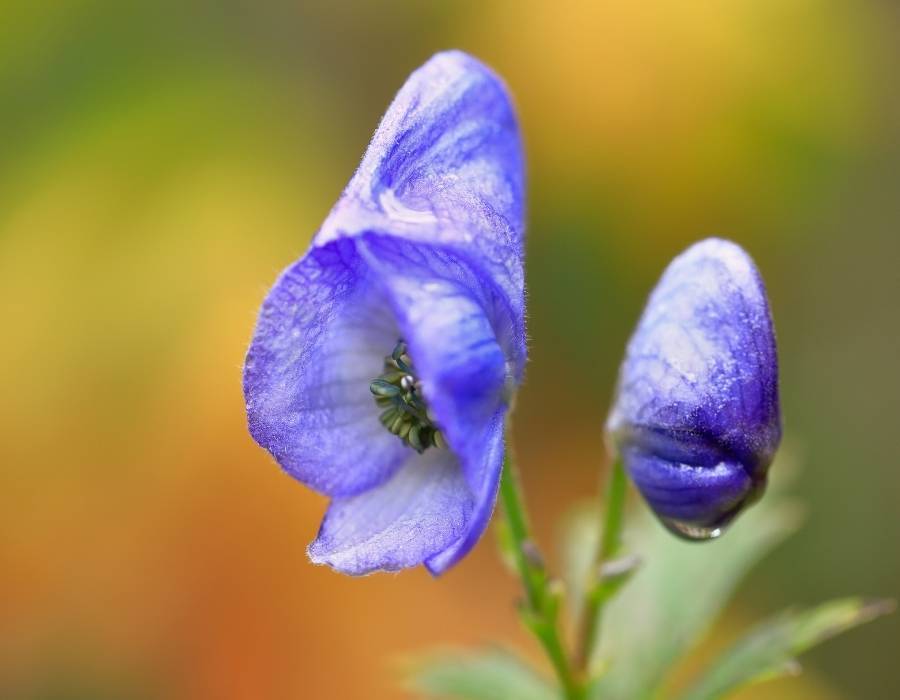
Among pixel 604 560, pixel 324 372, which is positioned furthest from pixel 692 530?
pixel 324 372

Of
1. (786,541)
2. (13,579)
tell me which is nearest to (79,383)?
(13,579)

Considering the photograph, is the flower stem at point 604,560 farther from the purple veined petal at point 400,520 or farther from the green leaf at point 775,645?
the purple veined petal at point 400,520

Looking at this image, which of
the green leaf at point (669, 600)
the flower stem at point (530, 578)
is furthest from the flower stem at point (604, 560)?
the green leaf at point (669, 600)

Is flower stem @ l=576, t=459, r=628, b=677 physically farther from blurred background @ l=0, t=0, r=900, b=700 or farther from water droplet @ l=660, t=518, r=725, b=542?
blurred background @ l=0, t=0, r=900, b=700

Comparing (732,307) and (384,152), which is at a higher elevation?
(384,152)

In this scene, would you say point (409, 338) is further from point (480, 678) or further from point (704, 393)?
point (480, 678)

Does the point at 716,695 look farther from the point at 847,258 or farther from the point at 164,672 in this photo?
the point at 847,258

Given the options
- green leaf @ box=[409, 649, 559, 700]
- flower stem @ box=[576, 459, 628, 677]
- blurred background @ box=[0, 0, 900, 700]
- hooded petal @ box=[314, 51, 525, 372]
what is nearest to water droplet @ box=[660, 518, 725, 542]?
flower stem @ box=[576, 459, 628, 677]
